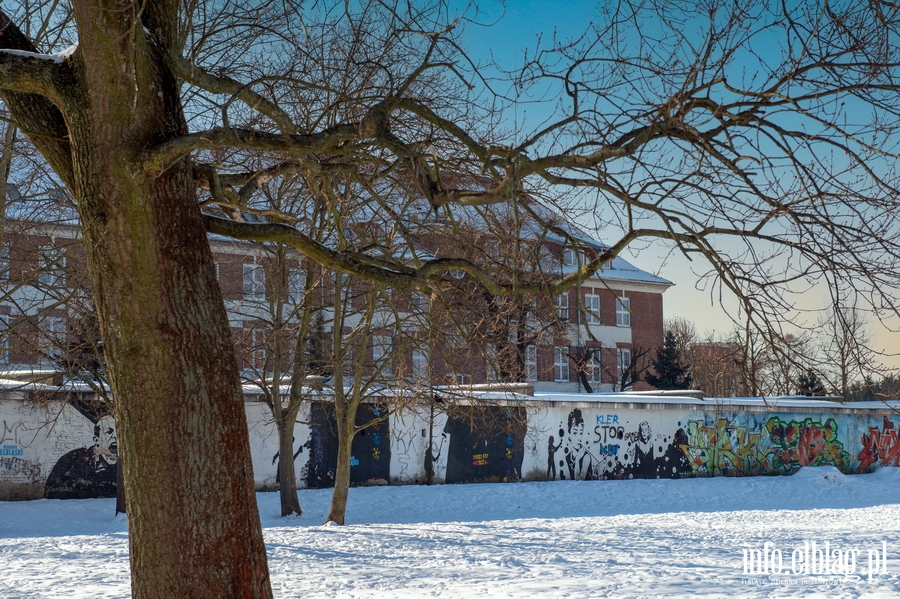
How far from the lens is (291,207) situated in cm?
1470

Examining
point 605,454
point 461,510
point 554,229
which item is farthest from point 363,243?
point 605,454

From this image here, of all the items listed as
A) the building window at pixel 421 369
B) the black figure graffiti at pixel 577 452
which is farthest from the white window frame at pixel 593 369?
the building window at pixel 421 369

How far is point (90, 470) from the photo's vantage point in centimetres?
2122

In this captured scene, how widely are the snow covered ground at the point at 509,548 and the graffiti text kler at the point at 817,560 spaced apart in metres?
0.04

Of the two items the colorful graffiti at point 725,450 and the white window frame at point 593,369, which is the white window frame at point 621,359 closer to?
the white window frame at point 593,369

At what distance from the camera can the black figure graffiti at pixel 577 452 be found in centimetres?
2759

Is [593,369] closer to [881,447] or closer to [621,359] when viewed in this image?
[881,447]

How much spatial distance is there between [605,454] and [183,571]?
81.3 ft

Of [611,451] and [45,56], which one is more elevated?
[45,56]

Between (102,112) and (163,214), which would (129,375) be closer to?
(163,214)

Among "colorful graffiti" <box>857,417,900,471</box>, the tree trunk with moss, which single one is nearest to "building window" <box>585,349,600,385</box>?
the tree trunk with moss

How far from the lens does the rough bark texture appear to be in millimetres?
4645

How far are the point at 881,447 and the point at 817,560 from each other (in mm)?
26495

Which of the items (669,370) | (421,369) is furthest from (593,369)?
(669,370)
